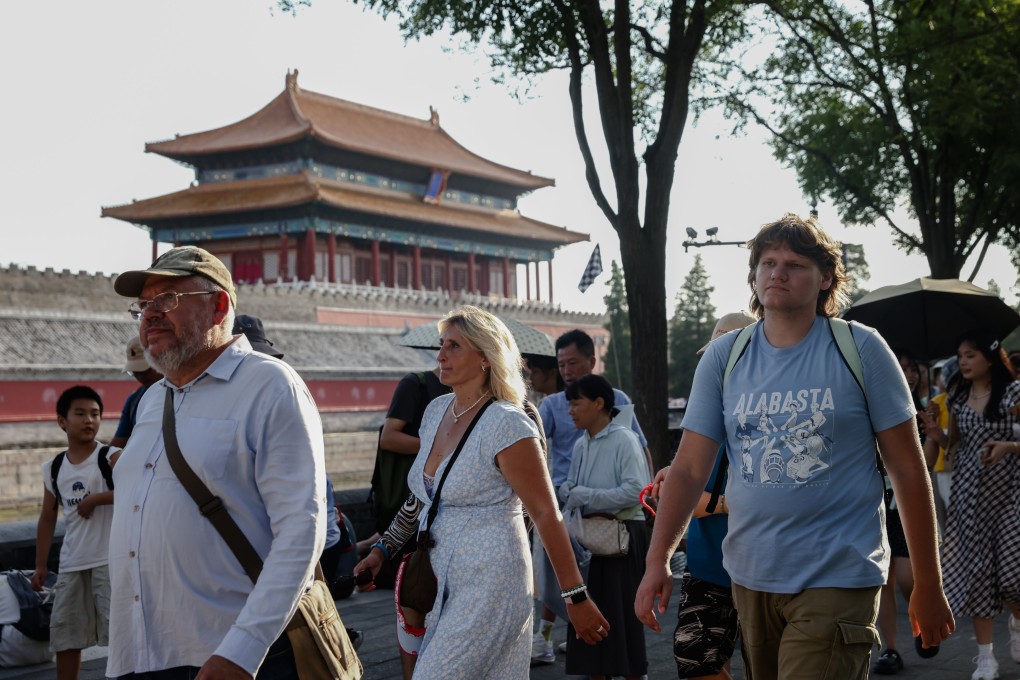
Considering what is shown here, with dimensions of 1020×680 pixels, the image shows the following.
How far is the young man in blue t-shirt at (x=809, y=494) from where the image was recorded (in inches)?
106

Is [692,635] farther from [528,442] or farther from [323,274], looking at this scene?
[323,274]

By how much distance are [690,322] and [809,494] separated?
4258 cm

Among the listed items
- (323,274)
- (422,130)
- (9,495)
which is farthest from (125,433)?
(422,130)

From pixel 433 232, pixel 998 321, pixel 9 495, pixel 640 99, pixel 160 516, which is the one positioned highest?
pixel 433 232

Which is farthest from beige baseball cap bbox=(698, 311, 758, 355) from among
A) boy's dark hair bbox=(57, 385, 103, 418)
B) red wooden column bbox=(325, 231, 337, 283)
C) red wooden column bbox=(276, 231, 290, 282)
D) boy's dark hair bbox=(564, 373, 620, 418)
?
red wooden column bbox=(276, 231, 290, 282)

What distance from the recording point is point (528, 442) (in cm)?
322

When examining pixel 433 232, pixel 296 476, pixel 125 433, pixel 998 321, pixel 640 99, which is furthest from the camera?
pixel 433 232

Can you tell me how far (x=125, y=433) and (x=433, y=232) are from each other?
36406 millimetres

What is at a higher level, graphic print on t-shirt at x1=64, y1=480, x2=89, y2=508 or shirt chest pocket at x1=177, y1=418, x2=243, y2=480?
shirt chest pocket at x1=177, y1=418, x2=243, y2=480

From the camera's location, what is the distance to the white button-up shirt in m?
2.38

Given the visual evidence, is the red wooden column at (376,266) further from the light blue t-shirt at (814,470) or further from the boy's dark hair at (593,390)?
the light blue t-shirt at (814,470)

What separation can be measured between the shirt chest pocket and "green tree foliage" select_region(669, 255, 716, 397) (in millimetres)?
40542

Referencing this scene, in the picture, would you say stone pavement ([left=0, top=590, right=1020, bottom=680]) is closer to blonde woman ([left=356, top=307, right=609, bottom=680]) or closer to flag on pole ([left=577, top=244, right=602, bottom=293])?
blonde woman ([left=356, top=307, right=609, bottom=680])

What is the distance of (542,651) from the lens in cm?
548
